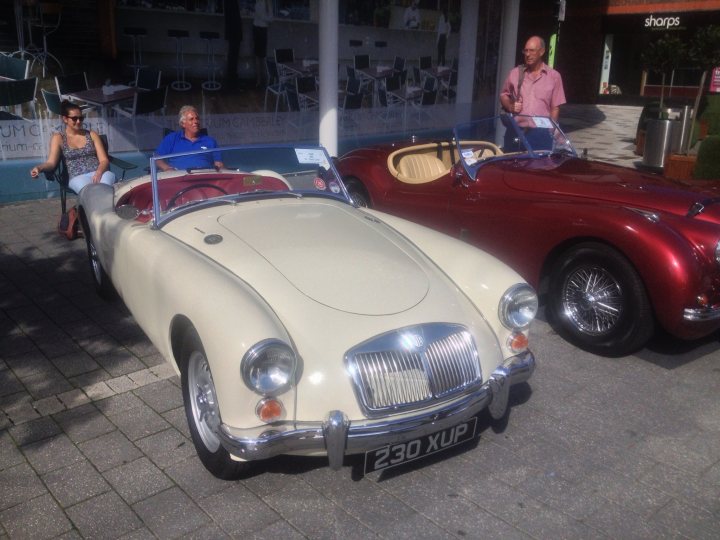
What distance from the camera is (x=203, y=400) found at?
3150mm

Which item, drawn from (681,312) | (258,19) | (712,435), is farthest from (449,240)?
(258,19)

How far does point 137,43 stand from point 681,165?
7712mm

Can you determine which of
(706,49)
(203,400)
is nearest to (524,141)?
(203,400)

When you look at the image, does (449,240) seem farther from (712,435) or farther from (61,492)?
(61,492)

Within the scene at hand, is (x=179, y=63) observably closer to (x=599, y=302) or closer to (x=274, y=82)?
(x=274, y=82)

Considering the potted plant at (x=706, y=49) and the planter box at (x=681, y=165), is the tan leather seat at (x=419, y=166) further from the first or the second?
the potted plant at (x=706, y=49)

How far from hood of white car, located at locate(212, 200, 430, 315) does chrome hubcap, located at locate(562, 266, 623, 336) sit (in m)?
1.41

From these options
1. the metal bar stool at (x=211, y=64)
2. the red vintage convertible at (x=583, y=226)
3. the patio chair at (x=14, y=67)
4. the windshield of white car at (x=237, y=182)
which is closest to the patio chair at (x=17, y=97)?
the patio chair at (x=14, y=67)

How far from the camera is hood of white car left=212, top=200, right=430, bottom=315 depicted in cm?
321

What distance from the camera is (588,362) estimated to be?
4.38 meters

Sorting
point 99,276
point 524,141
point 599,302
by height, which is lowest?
point 99,276

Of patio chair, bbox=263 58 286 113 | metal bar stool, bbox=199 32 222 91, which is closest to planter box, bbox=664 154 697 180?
patio chair, bbox=263 58 286 113

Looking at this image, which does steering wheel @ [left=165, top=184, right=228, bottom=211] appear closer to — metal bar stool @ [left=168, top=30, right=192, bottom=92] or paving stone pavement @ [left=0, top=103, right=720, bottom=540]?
paving stone pavement @ [left=0, top=103, right=720, bottom=540]

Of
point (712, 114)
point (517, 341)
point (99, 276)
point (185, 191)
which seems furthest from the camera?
point (712, 114)
